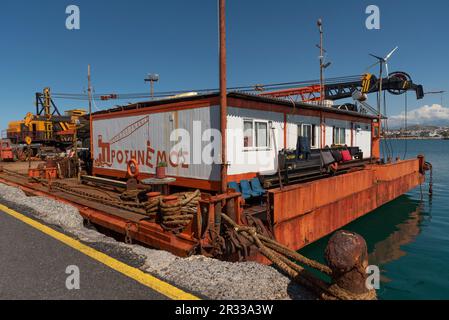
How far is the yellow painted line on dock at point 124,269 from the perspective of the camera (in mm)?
4312

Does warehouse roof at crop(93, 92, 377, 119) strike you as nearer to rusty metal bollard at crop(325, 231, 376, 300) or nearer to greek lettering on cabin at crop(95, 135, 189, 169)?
greek lettering on cabin at crop(95, 135, 189, 169)

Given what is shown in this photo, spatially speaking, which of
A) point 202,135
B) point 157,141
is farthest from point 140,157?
point 202,135

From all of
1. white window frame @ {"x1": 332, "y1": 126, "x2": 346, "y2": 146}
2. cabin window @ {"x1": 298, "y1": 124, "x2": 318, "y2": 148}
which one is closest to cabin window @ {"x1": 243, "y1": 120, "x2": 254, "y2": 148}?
cabin window @ {"x1": 298, "y1": 124, "x2": 318, "y2": 148}

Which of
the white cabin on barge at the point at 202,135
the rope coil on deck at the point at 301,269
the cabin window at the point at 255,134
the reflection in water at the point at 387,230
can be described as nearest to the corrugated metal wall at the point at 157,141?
the white cabin on barge at the point at 202,135

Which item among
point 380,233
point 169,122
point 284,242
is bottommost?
point 380,233

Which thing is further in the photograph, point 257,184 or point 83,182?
point 83,182

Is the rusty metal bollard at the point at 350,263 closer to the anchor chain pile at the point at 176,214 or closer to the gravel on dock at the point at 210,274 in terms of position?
the gravel on dock at the point at 210,274

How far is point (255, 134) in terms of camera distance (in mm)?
11438

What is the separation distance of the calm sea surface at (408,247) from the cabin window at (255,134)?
4.53m

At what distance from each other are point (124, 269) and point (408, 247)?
11.7 meters
